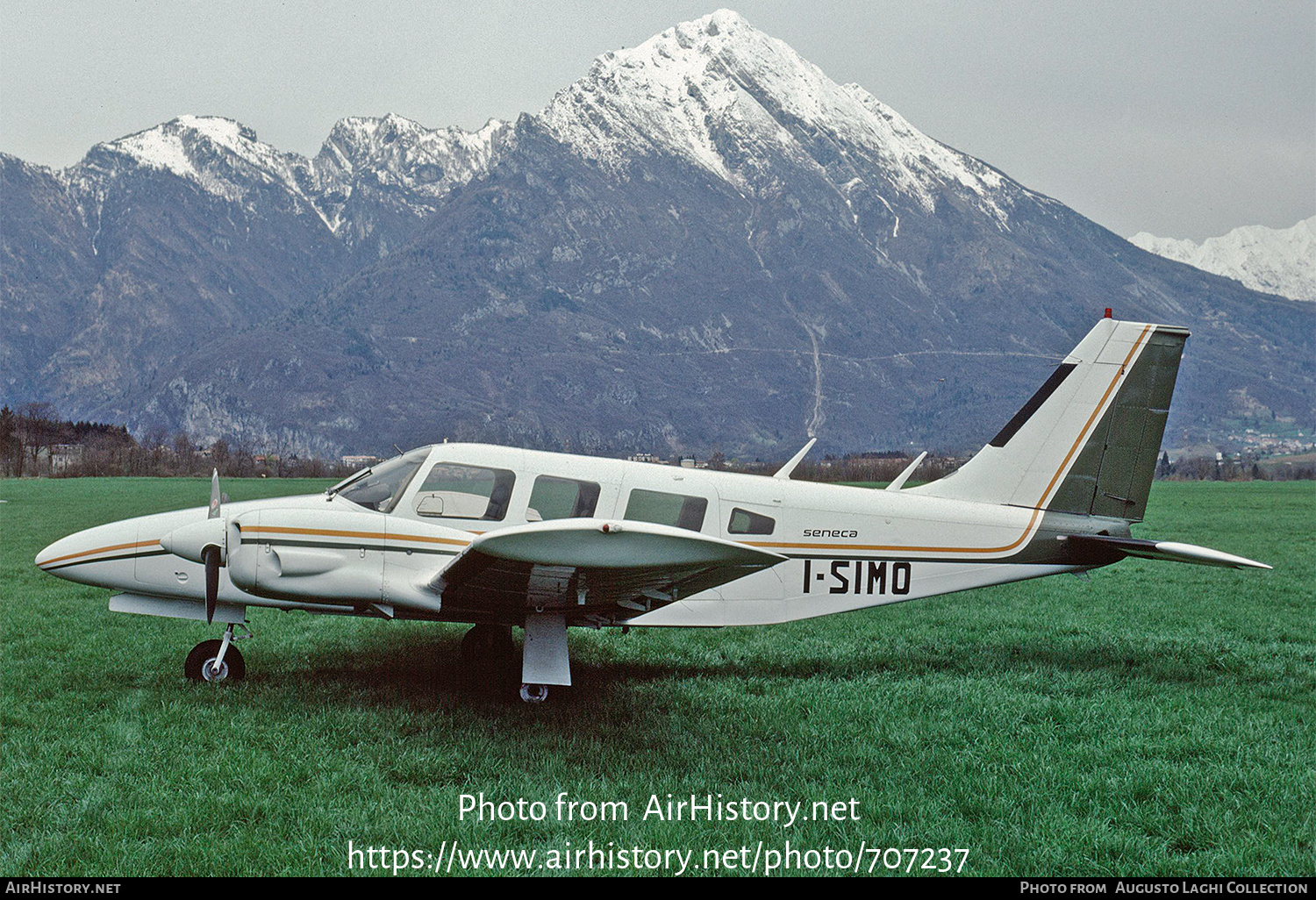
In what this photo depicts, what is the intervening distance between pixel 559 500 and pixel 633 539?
254cm

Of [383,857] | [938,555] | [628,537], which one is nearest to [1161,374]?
[938,555]

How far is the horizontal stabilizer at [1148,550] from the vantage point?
7738 millimetres

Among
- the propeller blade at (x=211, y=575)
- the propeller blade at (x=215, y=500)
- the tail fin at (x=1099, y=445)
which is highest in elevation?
the tail fin at (x=1099, y=445)

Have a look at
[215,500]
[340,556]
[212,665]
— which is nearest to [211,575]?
[340,556]

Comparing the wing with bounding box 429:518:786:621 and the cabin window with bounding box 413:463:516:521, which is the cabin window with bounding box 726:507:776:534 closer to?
the wing with bounding box 429:518:786:621

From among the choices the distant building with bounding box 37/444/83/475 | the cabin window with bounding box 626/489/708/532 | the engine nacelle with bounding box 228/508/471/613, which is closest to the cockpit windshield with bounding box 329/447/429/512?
the engine nacelle with bounding box 228/508/471/613

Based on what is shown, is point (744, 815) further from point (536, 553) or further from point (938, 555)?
point (938, 555)

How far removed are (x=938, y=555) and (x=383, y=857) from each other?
19.1 ft

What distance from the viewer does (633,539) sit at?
5.30m

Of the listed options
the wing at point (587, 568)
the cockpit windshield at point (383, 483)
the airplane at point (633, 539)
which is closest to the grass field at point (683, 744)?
the airplane at point (633, 539)

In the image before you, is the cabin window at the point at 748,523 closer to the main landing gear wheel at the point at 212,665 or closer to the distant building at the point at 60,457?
the main landing gear wheel at the point at 212,665

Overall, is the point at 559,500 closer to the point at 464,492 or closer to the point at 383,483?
the point at 464,492

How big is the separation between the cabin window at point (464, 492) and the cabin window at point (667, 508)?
110 centimetres

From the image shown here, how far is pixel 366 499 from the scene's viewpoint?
7.72 meters
